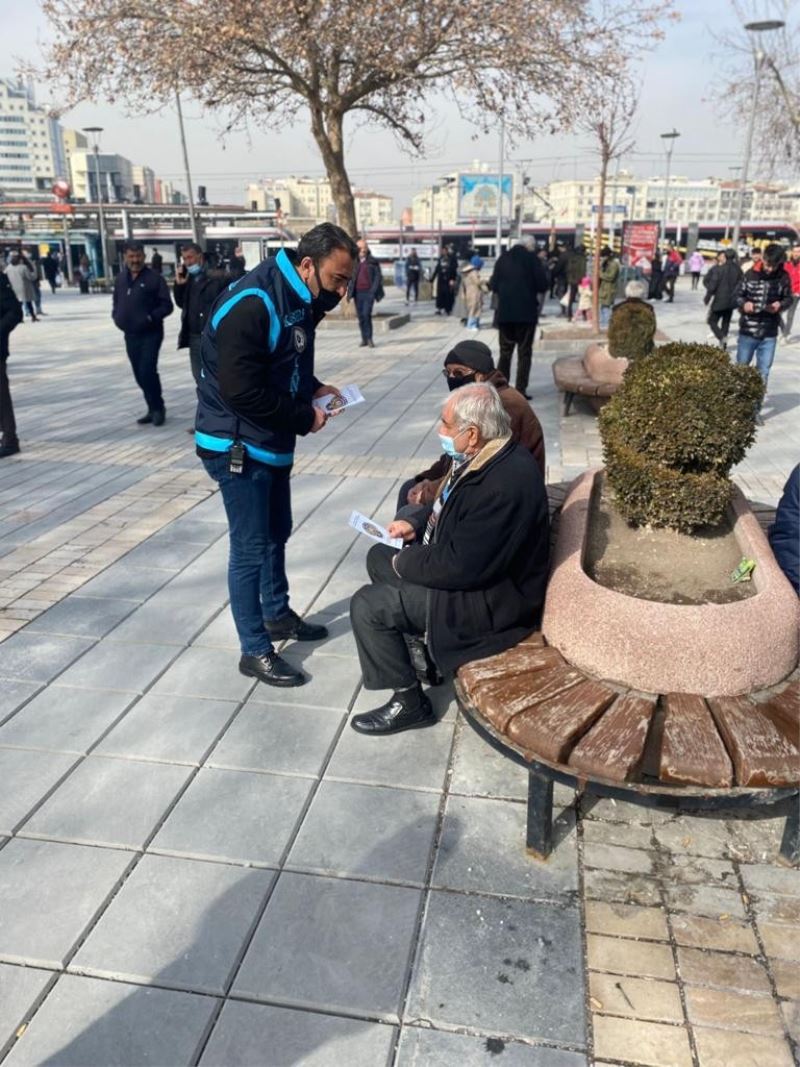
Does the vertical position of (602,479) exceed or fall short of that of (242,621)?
it exceeds it

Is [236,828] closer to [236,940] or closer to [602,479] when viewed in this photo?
[236,940]

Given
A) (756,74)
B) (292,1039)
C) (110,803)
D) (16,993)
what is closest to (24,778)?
(110,803)

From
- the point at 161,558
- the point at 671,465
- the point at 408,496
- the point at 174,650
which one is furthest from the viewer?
the point at 161,558

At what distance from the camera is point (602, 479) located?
176 inches

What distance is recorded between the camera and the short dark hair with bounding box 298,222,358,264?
3.15m

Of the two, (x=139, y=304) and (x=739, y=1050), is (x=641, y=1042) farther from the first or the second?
(x=139, y=304)

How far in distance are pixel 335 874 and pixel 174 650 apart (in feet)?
5.85

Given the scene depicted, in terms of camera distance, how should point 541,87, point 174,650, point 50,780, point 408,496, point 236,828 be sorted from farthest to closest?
point 541,87, point 408,496, point 174,650, point 50,780, point 236,828

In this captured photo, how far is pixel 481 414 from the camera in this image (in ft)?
9.57

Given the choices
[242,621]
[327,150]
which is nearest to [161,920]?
[242,621]

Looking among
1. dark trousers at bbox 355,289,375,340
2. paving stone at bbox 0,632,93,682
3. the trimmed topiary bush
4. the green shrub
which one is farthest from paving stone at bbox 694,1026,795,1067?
dark trousers at bbox 355,289,375,340

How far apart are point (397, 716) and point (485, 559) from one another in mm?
866

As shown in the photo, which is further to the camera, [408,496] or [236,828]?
[408,496]

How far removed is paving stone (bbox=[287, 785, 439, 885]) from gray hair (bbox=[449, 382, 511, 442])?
133 centimetres
